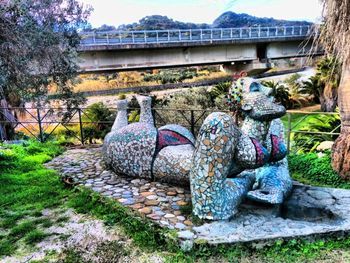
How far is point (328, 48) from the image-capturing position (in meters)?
5.72

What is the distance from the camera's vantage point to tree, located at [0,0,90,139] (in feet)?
19.8

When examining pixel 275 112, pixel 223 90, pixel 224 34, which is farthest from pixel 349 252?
pixel 224 34

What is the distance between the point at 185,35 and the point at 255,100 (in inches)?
672

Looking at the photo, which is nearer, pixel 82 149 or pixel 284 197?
pixel 284 197

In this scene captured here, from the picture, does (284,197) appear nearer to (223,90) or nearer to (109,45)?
(223,90)

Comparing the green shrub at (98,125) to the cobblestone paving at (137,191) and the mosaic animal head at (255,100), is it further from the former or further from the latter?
the mosaic animal head at (255,100)

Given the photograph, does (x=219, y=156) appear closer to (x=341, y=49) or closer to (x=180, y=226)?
(x=180, y=226)

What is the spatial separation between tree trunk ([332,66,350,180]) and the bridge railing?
11.4 meters

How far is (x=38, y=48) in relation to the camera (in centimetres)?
743

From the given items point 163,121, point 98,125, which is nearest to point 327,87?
point 163,121

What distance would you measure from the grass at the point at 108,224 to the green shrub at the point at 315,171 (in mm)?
2450

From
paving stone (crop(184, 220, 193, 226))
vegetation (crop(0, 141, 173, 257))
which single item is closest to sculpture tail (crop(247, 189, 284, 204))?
paving stone (crop(184, 220, 193, 226))

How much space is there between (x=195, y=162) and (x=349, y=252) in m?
1.80

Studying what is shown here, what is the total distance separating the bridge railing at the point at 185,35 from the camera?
17069 millimetres
